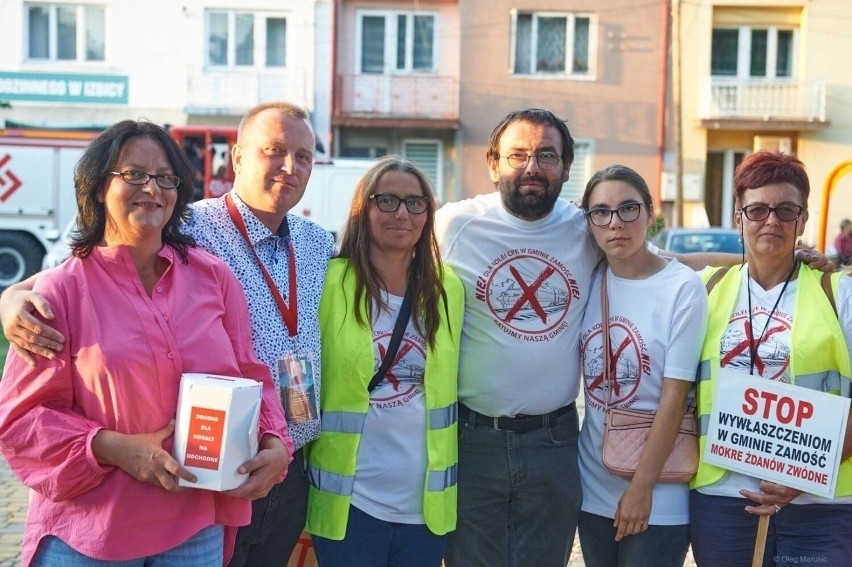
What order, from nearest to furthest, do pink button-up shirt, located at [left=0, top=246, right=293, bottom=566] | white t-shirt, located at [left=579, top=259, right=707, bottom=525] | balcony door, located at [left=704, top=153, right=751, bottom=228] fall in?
pink button-up shirt, located at [left=0, top=246, right=293, bottom=566] → white t-shirt, located at [left=579, top=259, right=707, bottom=525] → balcony door, located at [left=704, top=153, right=751, bottom=228]

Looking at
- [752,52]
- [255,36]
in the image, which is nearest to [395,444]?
[255,36]

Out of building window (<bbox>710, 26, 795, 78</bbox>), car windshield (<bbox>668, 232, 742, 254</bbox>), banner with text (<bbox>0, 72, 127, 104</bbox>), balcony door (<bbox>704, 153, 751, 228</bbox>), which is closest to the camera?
car windshield (<bbox>668, 232, 742, 254</bbox>)

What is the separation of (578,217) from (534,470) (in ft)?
3.60

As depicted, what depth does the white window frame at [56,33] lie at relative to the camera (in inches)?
888

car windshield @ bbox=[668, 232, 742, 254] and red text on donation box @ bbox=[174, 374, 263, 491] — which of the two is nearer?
red text on donation box @ bbox=[174, 374, 263, 491]

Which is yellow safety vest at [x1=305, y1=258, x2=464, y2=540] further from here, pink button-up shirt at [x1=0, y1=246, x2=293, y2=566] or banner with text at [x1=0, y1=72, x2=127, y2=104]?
banner with text at [x1=0, y1=72, x2=127, y2=104]

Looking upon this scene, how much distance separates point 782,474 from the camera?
3160 mm

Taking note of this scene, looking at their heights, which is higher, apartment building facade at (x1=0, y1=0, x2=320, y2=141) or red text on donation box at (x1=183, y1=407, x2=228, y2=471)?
apartment building facade at (x1=0, y1=0, x2=320, y2=141)

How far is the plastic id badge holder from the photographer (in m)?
3.19

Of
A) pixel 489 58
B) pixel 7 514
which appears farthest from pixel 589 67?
pixel 7 514

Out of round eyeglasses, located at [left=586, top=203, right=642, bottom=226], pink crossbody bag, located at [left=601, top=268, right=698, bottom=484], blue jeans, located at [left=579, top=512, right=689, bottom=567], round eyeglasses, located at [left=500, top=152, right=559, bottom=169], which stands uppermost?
round eyeglasses, located at [left=500, top=152, right=559, bottom=169]

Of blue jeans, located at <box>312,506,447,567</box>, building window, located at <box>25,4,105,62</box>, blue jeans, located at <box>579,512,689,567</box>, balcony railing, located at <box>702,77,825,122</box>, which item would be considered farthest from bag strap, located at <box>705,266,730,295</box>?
building window, located at <box>25,4,105,62</box>

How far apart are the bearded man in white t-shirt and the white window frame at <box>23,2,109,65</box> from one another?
21377mm

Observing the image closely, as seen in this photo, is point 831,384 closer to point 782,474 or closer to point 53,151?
point 782,474
